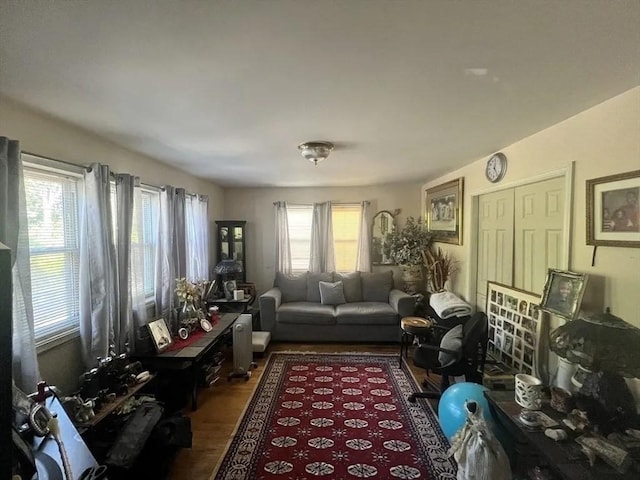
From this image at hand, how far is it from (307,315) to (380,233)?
1979mm

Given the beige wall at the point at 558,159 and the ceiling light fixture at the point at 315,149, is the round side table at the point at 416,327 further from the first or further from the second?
the ceiling light fixture at the point at 315,149

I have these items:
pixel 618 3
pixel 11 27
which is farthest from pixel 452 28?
pixel 11 27

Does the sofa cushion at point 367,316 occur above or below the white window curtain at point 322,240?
below

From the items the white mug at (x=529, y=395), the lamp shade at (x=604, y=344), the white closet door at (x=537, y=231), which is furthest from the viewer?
the white closet door at (x=537, y=231)

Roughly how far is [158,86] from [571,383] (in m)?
2.82

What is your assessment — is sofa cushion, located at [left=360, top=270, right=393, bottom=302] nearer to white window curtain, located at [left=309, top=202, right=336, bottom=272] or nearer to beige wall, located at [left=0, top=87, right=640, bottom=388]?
white window curtain, located at [left=309, top=202, right=336, bottom=272]

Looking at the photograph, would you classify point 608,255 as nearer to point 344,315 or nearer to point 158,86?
point 158,86

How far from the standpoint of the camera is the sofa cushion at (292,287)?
16.6 ft

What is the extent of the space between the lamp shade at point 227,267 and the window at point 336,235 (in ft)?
3.53

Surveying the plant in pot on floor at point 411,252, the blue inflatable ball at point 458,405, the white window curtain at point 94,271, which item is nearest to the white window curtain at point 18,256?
the white window curtain at point 94,271

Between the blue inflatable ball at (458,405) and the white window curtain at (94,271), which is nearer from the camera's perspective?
the blue inflatable ball at (458,405)

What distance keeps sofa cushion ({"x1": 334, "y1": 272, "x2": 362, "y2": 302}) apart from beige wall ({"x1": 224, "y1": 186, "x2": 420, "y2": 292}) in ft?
3.88

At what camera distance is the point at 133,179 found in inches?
108

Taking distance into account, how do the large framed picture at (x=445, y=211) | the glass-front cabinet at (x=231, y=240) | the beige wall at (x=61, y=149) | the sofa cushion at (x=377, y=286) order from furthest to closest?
the glass-front cabinet at (x=231, y=240) → the sofa cushion at (x=377, y=286) → the large framed picture at (x=445, y=211) → the beige wall at (x=61, y=149)
